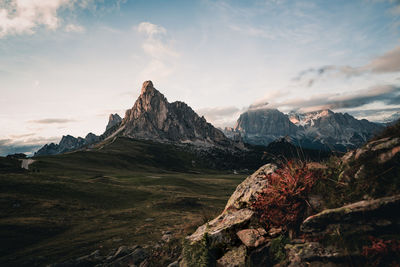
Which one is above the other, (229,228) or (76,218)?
(229,228)

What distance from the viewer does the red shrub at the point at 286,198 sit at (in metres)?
9.82

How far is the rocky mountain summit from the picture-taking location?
25.5 ft

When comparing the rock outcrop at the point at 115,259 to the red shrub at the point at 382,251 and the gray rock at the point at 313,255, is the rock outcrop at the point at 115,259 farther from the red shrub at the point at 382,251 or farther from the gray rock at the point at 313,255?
the red shrub at the point at 382,251

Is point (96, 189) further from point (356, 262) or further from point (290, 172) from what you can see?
point (356, 262)

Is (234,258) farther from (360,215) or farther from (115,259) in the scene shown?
(115,259)

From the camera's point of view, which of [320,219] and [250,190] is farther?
[250,190]

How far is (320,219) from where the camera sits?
8.77 meters

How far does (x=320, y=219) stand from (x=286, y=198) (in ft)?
5.44

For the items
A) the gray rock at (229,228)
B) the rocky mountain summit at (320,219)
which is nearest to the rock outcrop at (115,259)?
the rocky mountain summit at (320,219)

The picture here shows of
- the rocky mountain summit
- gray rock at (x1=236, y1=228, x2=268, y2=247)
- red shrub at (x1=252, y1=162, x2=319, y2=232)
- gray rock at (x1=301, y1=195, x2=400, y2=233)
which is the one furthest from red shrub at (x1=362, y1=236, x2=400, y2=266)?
gray rock at (x1=236, y1=228, x2=268, y2=247)

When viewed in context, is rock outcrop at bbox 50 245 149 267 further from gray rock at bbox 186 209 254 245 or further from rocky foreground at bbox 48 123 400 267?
gray rock at bbox 186 209 254 245

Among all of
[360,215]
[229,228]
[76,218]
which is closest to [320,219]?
[360,215]

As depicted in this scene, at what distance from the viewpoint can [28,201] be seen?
3388 centimetres

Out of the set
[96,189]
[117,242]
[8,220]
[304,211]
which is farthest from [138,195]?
[304,211]
